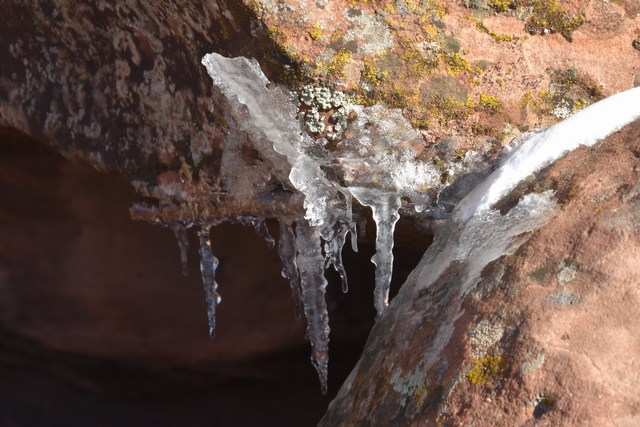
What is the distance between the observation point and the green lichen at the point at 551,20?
1.29 m

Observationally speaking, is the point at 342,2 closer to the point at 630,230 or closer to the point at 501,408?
the point at 630,230

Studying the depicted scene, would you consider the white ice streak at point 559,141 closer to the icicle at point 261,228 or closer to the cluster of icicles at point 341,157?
the cluster of icicles at point 341,157

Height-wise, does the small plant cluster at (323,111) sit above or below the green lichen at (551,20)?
below

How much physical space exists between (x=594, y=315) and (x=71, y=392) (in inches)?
68.7

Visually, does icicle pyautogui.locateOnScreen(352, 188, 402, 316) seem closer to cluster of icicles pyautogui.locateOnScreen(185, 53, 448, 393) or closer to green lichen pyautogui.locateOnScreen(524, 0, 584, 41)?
cluster of icicles pyautogui.locateOnScreen(185, 53, 448, 393)

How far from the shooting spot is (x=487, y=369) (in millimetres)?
773

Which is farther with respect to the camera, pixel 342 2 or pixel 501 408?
pixel 342 2

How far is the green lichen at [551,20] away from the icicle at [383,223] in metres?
0.39

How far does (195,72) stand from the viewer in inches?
51.8

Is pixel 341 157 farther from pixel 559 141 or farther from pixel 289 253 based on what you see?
pixel 559 141

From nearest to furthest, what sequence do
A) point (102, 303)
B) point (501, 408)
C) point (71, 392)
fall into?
1. point (501, 408)
2. point (102, 303)
3. point (71, 392)

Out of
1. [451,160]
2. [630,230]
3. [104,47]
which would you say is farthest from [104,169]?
[630,230]

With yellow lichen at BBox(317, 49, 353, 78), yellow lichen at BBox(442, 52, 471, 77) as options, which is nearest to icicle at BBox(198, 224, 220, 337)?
yellow lichen at BBox(317, 49, 353, 78)

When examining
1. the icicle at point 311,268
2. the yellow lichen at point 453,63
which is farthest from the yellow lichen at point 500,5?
the icicle at point 311,268
